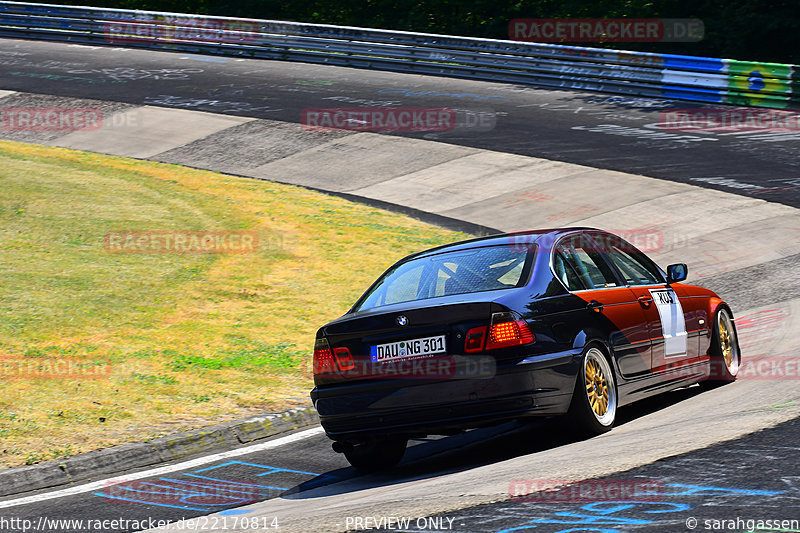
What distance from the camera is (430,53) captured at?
27625 mm

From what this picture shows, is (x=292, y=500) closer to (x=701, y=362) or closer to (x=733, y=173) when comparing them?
(x=701, y=362)

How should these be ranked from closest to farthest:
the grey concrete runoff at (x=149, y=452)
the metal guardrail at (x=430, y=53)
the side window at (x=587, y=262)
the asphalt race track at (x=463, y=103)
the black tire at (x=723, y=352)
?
1. the grey concrete runoff at (x=149, y=452)
2. the side window at (x=587, y=262)
3. the black tire at (x=723, y=352)
4. the asphalt race track at (x=463, y=103)
5. the metal guardrail at (x=430, y=53)

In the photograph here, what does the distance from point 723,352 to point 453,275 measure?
2803 millimetres

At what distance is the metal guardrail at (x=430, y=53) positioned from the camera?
22.8 metres

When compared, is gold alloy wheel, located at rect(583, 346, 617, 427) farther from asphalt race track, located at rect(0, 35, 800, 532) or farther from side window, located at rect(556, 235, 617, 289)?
side window, located at rect(556, 235, 617, 289)

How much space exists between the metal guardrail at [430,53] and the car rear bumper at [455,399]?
57.6 ft

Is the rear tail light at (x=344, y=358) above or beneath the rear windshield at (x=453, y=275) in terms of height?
beneath

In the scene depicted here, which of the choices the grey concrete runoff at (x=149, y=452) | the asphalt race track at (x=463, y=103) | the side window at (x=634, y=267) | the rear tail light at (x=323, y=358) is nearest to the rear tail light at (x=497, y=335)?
the rear tail light at (x=323, y=358)

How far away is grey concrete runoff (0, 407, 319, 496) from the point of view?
6.99 metres

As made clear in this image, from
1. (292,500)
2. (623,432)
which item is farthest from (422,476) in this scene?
(623,432)

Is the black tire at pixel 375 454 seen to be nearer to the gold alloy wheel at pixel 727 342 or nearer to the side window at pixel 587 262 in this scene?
the side window at pixel 587 262

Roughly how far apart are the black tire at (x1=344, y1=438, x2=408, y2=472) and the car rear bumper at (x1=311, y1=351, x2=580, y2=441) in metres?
0.34

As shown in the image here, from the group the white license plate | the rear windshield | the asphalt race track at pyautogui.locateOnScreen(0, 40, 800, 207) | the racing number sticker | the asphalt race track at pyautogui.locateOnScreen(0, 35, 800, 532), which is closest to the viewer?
the asphalt race track at pyautogui.locateOnScreen(0, 35, 800, 532)

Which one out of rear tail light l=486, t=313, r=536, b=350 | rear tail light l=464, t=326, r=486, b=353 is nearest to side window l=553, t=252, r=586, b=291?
rear tail light l=486, t=313, r=536, b=350
